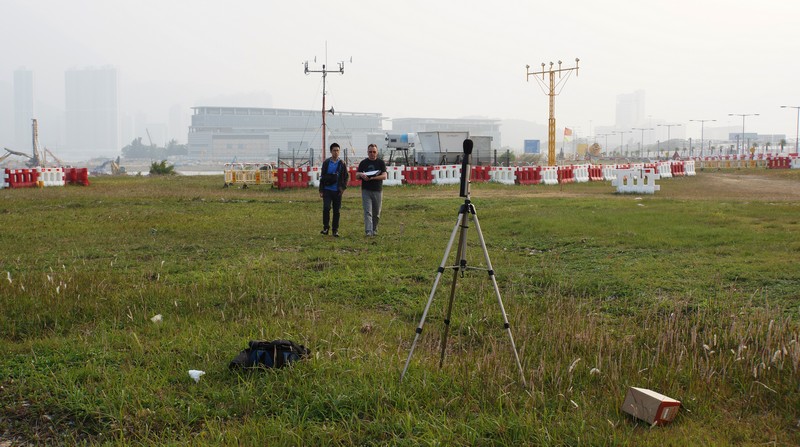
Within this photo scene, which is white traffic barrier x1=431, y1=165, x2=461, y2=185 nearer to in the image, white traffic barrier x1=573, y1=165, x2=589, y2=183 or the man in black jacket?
white traffic barrier x1=573, y1=165, x2=589, y2=183

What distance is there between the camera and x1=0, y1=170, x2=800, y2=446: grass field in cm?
470

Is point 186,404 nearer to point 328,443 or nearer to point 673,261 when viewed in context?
point 328,443

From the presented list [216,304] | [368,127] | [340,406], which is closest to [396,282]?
[216,304]

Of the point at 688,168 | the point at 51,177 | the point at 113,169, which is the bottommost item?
the point at 113,169

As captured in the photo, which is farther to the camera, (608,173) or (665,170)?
(665,170)

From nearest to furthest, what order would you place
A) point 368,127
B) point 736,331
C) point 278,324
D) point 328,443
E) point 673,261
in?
point 328,443 → point 736,331 → point 278,324 → point 673,261 → point 368,127

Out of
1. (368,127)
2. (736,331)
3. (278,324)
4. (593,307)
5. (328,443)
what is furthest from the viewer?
(368,127)

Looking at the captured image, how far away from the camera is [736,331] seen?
6258 millimetres

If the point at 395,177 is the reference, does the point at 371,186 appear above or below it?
above

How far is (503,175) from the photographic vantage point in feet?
111

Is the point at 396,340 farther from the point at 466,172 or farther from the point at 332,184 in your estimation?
the point at 332,184

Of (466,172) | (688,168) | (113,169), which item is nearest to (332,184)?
(466,172)

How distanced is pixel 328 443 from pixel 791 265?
7149 mm

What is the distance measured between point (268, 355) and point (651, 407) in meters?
2.67
